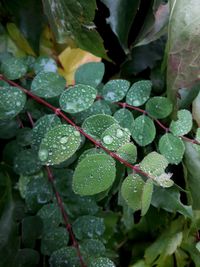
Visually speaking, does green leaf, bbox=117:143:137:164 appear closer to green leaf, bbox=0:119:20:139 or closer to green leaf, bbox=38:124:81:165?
green leaf, bbox=38:124:81:165

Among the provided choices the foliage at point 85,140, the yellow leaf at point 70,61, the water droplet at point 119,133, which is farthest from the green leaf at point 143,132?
the yellow leaf at point 70,61

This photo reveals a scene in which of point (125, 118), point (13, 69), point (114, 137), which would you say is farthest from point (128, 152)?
point (13, 69)

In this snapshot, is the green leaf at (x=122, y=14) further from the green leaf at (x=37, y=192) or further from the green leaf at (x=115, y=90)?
the green leaf at (x=37, y=192)

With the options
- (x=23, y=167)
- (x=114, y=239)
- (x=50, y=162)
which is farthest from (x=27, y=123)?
(x=114, y=239)

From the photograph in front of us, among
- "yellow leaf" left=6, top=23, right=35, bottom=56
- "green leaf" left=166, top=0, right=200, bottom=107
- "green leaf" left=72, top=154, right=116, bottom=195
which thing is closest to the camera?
"green leaf" left=72, top=154, right=116, bottom=195

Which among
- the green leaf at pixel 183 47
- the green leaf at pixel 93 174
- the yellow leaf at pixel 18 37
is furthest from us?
the yellow leaf at pixel 18 37

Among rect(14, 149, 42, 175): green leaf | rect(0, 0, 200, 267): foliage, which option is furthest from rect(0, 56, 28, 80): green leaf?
rect(14, 149, 42, 175): green leaf
